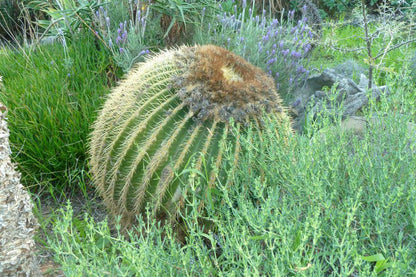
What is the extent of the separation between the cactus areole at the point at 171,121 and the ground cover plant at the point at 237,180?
0.08m

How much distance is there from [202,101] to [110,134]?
1.75ft

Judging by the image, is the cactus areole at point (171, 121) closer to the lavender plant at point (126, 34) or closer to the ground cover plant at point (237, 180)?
the ground cover plant at point (237, 180)

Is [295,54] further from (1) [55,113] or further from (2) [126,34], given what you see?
(1) [55,113]

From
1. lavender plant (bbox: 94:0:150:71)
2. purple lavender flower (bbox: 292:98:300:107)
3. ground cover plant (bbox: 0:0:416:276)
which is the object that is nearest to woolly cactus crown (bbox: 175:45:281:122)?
ground cover plant (bbox: 0:0:416:276)

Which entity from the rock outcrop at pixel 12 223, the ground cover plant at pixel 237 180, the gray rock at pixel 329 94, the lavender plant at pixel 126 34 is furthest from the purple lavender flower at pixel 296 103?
the rock outcrop at pixel 12 223

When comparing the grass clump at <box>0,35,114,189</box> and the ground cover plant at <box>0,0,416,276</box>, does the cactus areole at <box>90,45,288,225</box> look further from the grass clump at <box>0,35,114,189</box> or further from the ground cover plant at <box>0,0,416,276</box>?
the grass clump at <box>0,35,114,189</box>

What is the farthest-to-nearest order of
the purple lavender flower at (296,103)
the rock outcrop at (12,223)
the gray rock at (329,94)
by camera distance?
the purple lavender flower at (296,103) → the gray rock at (329,94) → the rock outcrop at (12,223)

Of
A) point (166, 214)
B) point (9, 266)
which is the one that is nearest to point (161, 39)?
point (166, 214)

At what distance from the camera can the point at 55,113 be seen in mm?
3244

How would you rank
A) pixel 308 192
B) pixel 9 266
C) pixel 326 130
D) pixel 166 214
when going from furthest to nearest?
pixel 166 214, pixel 326 130, pixel 9 266, pixel 308 192

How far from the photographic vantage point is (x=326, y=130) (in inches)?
87.7

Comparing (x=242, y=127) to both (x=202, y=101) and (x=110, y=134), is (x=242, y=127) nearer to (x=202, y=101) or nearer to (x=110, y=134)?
(x=202, y=101)

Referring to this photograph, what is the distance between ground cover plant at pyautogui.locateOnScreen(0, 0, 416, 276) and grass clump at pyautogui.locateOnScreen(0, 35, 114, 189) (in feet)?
0.04

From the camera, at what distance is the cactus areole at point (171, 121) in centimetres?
230
